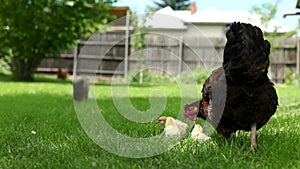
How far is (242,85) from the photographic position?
266 cm

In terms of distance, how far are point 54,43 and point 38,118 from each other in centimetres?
904

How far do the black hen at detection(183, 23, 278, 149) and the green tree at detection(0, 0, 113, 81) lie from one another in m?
10.7

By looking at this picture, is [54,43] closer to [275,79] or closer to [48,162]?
[275,79]

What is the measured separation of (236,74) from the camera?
2613 millimetres

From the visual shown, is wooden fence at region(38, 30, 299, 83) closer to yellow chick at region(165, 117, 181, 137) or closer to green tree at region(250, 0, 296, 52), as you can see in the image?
green tree at region(250, 0, 296, 52)

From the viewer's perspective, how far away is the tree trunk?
13863mm

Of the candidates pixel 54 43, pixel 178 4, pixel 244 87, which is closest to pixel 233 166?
pixel 244 87

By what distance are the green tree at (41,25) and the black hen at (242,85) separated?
10706 millimetres

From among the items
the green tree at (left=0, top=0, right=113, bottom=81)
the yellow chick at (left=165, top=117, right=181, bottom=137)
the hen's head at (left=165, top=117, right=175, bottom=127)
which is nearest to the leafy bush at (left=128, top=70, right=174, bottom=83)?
the green tree at (left=0, top=0, right=113, bottom=81)

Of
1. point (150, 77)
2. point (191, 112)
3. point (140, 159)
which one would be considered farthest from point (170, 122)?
point (150, 77)

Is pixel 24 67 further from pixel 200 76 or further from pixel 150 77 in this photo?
pixel 200 76

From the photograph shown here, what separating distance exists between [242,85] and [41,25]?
11101 mm

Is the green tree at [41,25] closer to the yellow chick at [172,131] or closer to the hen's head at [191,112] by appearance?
the hen's head at [191,112]

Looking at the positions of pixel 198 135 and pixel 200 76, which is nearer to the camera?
pixel 198 135
